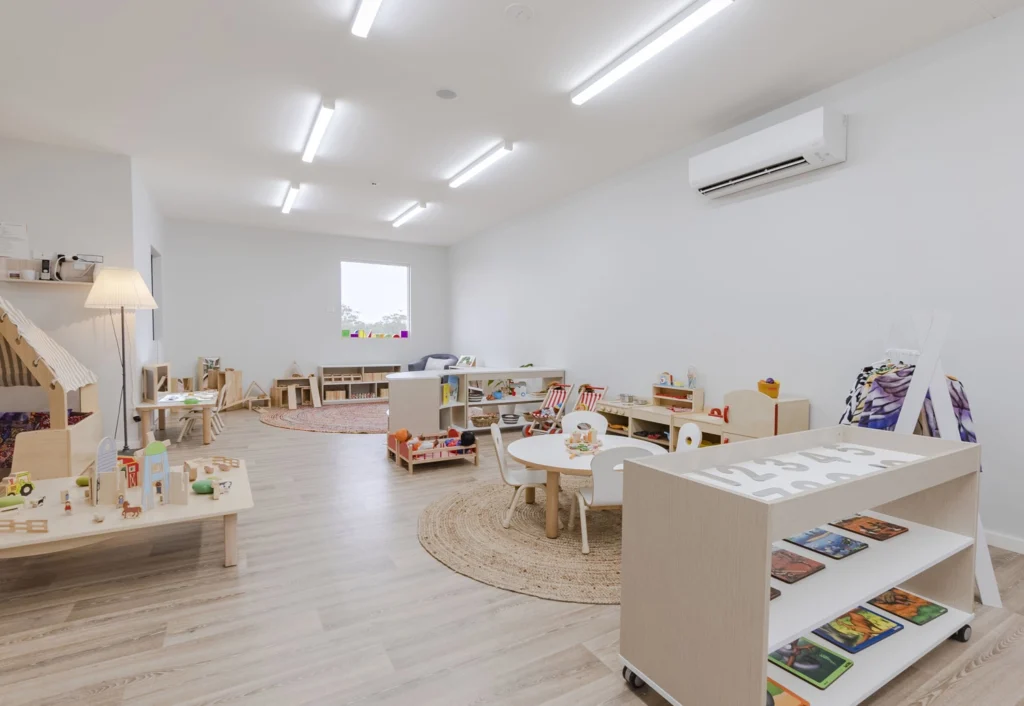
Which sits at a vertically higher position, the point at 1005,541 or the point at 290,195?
the point at 290,195

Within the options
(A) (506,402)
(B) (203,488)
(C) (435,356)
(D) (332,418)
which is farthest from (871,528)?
(C) (435,356)

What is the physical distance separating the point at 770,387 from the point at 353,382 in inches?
289

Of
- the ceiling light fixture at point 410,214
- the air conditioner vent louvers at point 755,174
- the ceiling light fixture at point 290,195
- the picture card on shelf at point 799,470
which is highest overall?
the ceiling light fixture at point 410,214

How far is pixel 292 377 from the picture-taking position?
9031 millimetres

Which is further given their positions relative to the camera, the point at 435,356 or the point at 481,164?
the point at 435,356

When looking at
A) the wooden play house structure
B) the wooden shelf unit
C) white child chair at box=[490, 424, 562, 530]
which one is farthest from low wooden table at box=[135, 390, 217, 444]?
the wooden shelf unit

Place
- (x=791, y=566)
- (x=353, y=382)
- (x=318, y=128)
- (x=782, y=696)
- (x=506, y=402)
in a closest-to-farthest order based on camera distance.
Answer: (x=782, y=696), (x=791, y=566), (x=318, y=128), (x=506, y=402), (x=353, y=382)

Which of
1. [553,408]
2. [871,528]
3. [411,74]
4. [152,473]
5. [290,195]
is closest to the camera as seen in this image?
[871,528]

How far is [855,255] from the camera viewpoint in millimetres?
3662

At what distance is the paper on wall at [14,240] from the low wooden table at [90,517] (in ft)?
9.93

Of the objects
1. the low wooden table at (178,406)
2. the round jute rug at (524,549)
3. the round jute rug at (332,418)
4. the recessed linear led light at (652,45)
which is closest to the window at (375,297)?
the round jute rug at (332,418)

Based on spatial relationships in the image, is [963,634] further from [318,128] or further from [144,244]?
[144,244]

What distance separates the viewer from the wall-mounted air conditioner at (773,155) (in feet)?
11.7

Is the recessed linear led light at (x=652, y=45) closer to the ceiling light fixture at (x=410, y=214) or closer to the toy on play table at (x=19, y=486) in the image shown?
the ceiling light fixture at (x=410, y=214)
